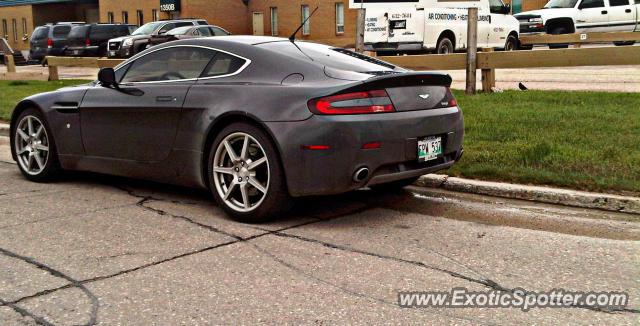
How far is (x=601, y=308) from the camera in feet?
12.0

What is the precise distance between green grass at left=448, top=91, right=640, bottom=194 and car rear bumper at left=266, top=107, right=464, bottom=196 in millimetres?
1552

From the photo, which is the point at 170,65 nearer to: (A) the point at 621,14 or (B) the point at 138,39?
(B) the point at 138,39

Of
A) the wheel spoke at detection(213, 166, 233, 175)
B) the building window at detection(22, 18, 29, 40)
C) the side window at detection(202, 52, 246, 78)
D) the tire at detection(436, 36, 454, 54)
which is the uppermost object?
the building window at detection(22, 18, 29, 40)

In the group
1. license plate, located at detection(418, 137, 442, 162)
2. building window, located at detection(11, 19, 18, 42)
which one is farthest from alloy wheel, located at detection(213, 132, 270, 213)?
building window, located at detection(11, 19, 18, 42)

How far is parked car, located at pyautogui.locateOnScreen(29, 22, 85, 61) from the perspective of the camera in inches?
1246

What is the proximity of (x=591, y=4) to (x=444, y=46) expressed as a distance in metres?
8.46

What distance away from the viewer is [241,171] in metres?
5.34

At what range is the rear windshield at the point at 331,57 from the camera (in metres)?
5.56

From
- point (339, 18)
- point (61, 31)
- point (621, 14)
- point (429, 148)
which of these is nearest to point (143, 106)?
point (429, 148)

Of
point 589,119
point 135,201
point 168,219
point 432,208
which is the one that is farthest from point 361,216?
point 589,119

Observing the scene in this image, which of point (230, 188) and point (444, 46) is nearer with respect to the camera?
point (230, 188)

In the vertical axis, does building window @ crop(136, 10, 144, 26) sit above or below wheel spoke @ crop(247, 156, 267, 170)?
above

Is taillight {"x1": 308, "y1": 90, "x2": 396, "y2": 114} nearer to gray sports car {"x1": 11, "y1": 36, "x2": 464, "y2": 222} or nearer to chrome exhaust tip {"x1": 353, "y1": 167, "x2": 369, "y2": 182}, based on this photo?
gray sports car {"x1": 11, "y1": 36, "x2": 464, "y2": 222}

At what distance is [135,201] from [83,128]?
0.90 m
